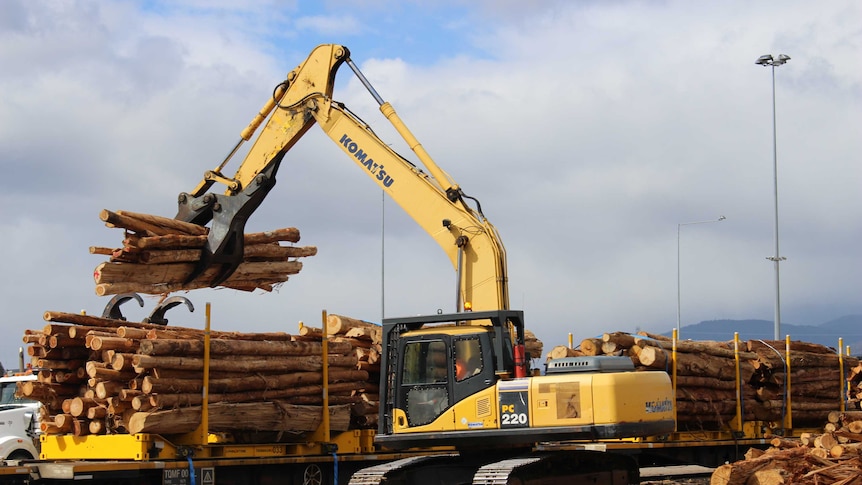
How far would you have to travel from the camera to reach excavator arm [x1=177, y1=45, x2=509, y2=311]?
57.1ft

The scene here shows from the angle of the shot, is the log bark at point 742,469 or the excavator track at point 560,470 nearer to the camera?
the excavator track at point 560,470

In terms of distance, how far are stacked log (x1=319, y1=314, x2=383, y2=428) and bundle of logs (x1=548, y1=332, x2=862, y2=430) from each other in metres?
3.22

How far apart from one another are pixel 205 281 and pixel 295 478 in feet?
11.9

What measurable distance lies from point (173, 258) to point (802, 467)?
397 inches

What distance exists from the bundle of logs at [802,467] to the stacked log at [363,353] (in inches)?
222

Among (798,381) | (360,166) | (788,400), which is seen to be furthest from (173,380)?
(798,381)

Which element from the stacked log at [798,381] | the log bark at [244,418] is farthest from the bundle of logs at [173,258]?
the stacked log at [798,381]

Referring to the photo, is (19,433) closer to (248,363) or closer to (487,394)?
(248,363)

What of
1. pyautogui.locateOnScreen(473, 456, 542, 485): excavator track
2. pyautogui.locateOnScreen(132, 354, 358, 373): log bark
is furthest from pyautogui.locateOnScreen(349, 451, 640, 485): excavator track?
pyautogui.locateOnScreen(132, 354, 358, 373): log bark

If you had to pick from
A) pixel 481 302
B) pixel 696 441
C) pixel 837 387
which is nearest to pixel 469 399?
pixel 481 302

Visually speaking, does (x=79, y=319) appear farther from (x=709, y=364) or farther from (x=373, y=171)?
(x=709, y=364)

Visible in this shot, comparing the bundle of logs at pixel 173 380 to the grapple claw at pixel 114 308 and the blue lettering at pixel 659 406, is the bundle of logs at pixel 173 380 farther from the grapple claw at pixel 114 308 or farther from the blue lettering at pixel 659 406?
the blue lettering at pixel 659 406

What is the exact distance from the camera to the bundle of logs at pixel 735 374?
67.2 feet

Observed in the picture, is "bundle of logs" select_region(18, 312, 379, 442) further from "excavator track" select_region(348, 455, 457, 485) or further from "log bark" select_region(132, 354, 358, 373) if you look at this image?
"excavator track" select_region(348, 455, 457, 485)
